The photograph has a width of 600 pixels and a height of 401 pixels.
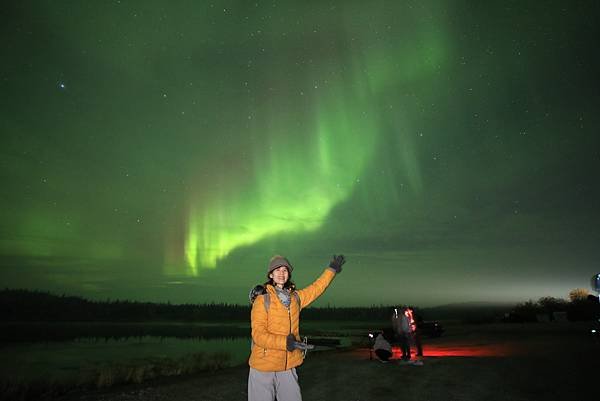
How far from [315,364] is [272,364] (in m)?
11.0

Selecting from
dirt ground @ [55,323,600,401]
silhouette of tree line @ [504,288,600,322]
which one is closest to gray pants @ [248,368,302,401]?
dirt ground @ [55,323,600,401]

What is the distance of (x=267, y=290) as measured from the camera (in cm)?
412

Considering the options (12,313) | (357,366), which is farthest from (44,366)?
(12,313)

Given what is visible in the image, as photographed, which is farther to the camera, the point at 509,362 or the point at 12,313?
the point at 12,313

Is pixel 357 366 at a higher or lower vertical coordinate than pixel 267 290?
lower

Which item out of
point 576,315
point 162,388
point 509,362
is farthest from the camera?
point 576,315

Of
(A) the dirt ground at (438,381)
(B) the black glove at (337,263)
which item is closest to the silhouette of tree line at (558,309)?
(A) the dirt ground at (438,381)

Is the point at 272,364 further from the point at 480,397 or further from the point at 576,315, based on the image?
the point at 576,315

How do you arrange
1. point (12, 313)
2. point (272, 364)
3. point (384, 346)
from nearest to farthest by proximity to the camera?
point (272, 364), point (384, 346), point (12, 313)

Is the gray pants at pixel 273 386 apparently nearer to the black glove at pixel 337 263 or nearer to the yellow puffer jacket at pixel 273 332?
the yellow puffer jacket at pixel 273 332

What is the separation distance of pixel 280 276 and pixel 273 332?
577 millimetres

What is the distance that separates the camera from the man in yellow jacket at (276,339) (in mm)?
3924

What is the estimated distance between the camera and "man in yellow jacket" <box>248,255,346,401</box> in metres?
3.92

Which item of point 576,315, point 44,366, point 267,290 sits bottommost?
point 44,366
